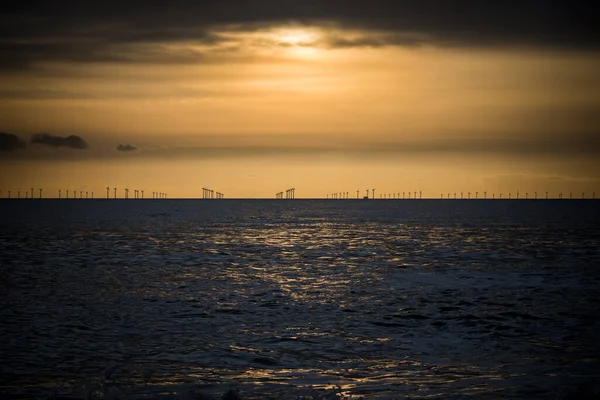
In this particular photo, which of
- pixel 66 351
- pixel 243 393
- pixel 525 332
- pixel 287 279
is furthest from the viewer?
pixel 287 279

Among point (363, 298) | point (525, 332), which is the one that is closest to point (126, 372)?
point (525, 332)

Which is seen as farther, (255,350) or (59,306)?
(59,306)

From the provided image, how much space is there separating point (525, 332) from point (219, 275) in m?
29.5

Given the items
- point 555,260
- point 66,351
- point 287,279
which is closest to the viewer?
point 66,351

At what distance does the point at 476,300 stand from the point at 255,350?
60.1 ft

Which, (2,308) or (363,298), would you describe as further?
(363,298)

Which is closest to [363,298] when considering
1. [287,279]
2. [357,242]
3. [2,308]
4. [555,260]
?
[287,279]

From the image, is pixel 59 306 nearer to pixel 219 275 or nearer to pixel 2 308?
pixel 2 308

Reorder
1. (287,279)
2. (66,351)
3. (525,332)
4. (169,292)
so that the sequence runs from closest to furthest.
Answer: (66,351) → (525,332) → (169,292) → (287,279)

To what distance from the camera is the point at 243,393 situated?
2075 cm

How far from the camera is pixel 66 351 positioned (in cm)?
2677

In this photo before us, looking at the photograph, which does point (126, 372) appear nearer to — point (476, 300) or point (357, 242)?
point (476, 300)

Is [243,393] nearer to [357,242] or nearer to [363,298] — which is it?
[363,298]

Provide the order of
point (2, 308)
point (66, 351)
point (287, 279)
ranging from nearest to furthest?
point (66, 351) → point (2, 308) → point (287, 279)
